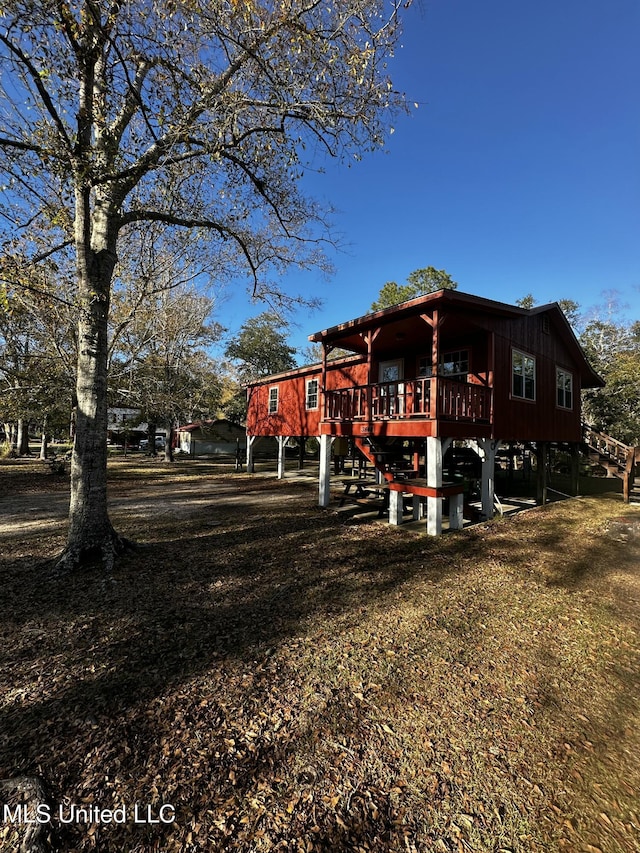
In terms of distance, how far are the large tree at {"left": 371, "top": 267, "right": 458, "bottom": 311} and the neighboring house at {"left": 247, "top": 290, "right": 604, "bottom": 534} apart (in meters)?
14.3

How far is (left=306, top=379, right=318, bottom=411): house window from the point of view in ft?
54.9

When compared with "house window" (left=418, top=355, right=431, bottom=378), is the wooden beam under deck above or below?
below

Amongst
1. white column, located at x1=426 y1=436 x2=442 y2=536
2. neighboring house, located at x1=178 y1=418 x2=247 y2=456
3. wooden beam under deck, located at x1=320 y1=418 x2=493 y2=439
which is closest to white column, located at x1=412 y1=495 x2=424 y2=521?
white column, located at x1=426 y1=436 x2=442 y2=536

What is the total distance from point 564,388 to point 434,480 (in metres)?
9.63

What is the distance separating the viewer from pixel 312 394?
16875 mm

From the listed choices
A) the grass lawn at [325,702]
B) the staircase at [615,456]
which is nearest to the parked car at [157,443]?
the staircase at [615,456]

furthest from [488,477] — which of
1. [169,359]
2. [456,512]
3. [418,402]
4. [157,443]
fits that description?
[157,443]

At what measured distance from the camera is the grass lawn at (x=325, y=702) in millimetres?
2012

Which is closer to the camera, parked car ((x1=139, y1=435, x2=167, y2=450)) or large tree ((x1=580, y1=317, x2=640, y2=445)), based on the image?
large tree ((x1=580, y1=317, x2=640, y2=445))

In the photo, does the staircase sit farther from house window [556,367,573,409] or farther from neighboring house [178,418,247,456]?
neighboring house [178,418,247,456]

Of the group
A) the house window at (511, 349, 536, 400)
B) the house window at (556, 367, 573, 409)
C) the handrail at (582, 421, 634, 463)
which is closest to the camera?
the house window at (511, 349, 536, 400)

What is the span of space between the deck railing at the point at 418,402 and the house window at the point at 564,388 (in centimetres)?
581

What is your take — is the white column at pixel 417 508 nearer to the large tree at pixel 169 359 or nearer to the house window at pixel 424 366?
the house window at pixel 424 366

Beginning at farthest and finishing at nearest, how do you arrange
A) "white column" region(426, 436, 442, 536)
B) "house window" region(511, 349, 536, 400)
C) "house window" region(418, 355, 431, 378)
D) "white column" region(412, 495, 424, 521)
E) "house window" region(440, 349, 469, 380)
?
"house window" region(418, 355, 431, 378)
"house window" region(440, 349, 469, 380)
"house window" region(511, 349, 536, 400)
"white column" region(412, 495, 424, 521)
"white column" region(426, 436, 442, 536)
